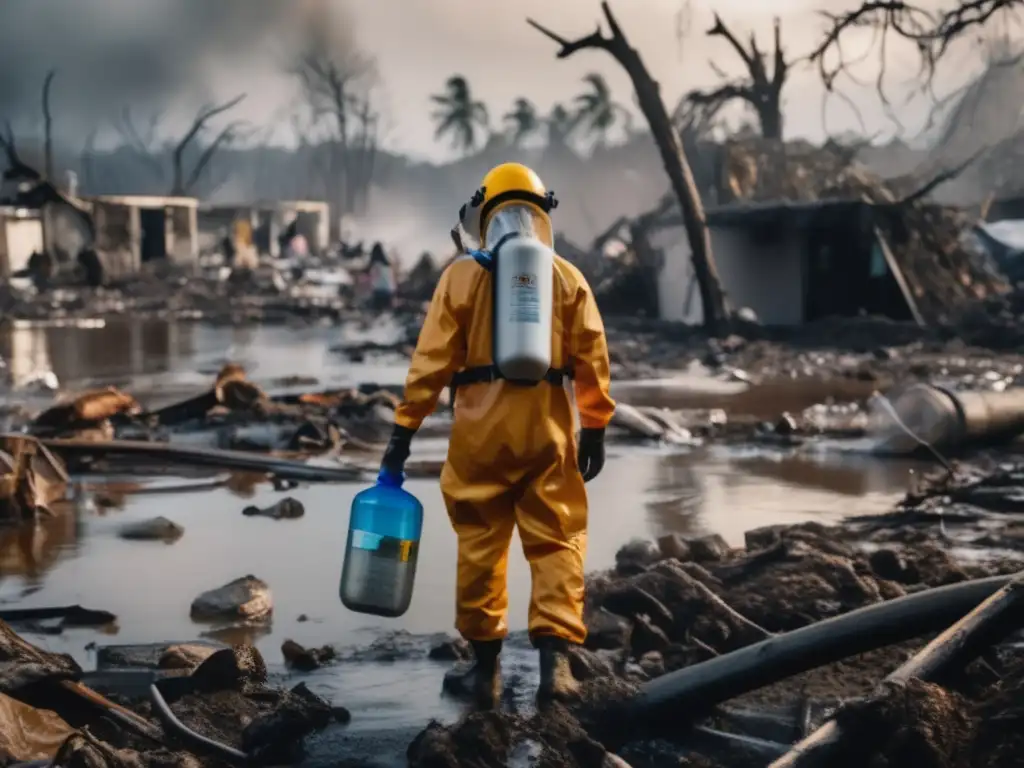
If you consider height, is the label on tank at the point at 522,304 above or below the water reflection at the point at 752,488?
above

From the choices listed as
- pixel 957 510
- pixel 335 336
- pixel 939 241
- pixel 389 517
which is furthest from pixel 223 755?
pixel 939 241

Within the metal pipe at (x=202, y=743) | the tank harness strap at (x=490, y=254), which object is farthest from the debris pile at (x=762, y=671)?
the tank harness strap at (x=490, y=254)

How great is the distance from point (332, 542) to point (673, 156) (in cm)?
1397

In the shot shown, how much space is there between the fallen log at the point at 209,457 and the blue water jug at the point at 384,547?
4.49 metres

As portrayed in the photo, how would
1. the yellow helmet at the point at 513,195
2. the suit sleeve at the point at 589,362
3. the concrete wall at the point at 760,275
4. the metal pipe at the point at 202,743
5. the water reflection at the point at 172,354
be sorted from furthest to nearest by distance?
the concrete wall at the point at 760,275 → the water reflection at the point at 172,354 → the yellow helmet at the point at 513,195 → the suit sleeve at the point at 589,362 → the metal pipe at the point at 202,743

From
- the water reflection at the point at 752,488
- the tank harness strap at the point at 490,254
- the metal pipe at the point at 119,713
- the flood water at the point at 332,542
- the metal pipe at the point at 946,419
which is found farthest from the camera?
the metal pipe at the point at 946,419

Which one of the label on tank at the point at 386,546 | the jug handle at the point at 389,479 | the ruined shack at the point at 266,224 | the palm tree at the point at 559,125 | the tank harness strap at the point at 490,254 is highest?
the palm tree at the point at 559,125

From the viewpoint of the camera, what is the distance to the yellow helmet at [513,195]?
4.31 meters

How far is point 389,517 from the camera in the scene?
4.18 m

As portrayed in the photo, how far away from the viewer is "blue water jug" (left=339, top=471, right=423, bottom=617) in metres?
4.18

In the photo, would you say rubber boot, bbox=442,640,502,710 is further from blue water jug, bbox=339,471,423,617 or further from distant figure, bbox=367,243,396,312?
distant figure, bbox=367,243,396,312

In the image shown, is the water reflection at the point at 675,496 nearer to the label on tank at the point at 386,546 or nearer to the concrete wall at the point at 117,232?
the label on tank at the point at 386,546

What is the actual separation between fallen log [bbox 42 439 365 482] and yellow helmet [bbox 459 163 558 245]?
4.50 metres

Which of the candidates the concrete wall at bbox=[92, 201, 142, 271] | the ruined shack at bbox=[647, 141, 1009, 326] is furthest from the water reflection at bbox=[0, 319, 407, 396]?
the concrete wall at bbox=[92, 201, 142, 271]
